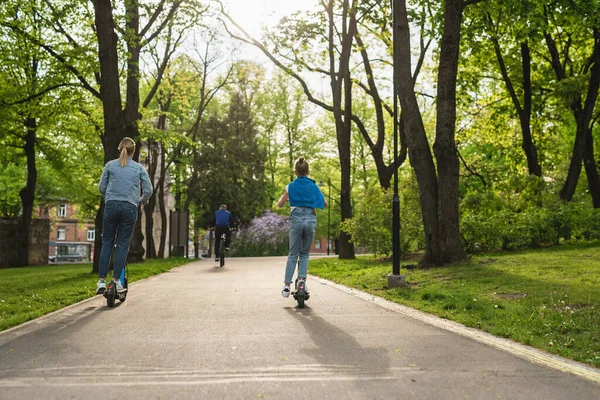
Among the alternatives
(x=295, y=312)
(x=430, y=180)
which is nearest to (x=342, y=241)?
(x=430, y=180)

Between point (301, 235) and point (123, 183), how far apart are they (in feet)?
8.03

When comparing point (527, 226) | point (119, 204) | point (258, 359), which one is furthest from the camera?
point (527, 226)

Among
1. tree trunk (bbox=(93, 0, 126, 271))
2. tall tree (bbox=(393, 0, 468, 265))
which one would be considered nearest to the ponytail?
tall tree (bbox=(393, 0, 468, 265))

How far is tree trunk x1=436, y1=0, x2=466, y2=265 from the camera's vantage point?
1310cm

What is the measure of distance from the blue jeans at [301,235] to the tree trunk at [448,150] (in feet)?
17.1

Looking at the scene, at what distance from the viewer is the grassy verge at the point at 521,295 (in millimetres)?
5950

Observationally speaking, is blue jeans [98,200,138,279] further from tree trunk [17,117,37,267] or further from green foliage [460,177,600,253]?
tree trunk [17,117,37,267]

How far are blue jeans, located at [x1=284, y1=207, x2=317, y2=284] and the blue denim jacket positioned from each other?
1955 mm

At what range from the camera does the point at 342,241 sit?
22750 millimetres

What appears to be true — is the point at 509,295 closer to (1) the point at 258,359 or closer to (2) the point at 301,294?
(2) the point at 301,294

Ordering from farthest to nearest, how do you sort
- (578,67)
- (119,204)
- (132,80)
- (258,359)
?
(578,67)
(132,80)
(119,204)
(258,359)

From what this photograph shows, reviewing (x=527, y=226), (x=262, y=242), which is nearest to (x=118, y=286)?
(x=527, y=226)

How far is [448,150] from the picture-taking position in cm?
1311

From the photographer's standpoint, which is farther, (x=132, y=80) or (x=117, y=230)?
(x=132, y=80)
